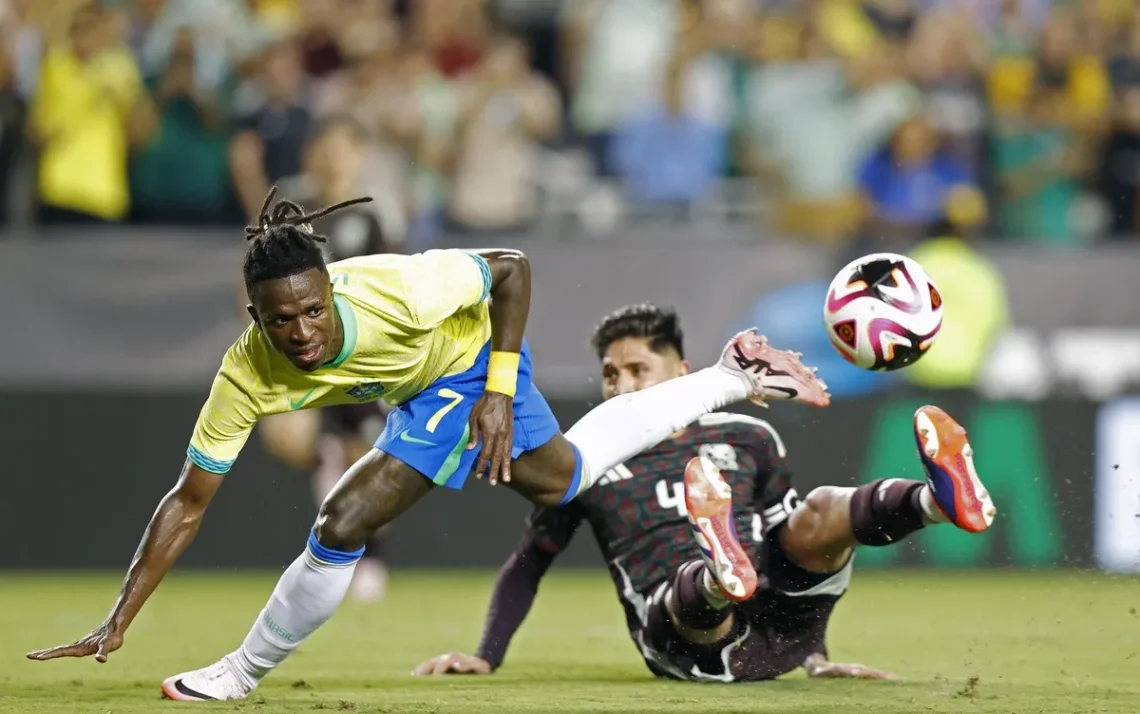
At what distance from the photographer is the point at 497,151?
475 inches

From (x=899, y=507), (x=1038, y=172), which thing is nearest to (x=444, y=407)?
(x=899, y=507)

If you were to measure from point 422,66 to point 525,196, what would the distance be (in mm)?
1269

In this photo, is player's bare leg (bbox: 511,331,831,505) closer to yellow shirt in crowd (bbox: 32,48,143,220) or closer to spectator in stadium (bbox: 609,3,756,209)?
spectator in stadium (bbox: 609,3,756,209)

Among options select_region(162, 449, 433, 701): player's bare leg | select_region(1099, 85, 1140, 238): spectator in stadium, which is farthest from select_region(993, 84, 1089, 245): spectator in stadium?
select_region(162, 449, 433, 701): player's bare leg

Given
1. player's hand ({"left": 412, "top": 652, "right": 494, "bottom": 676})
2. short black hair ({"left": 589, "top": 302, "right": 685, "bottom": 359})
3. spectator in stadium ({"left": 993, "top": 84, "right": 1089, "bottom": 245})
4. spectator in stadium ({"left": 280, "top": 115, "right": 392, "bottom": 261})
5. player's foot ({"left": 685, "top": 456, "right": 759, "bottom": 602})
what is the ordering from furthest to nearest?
spectator in stadium ({"left": 993, "top": 84, "right": 1089, "bottom": 245}) → spectator in stadium ({"left": 280, "top": 115, "right": 392, "bottom": 261}) → short black hair ({"left": 589, "top": 302, "right": 685, "bottom": 359}) → player's hand ({"left": 412, "top": 652, "right": 494, "bottom": 676}) → player's foot ({"left": 685, "top": 456, "right": 759, "bottom": 602})

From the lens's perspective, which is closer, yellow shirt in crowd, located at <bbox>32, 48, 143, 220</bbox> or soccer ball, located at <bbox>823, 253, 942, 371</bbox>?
soccer ball, located at <bbox>823, 253, 942, 371</bbox>

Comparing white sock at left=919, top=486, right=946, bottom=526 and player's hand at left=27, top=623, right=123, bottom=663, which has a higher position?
white sock at left=919, top=486, right=946, bottom=526

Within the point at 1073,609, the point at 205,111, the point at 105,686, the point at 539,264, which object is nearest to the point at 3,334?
the point at 205,111

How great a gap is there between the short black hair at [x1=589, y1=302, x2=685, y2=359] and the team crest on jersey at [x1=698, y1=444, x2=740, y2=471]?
1.57 ft

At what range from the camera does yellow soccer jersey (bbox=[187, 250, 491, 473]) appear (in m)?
5.65

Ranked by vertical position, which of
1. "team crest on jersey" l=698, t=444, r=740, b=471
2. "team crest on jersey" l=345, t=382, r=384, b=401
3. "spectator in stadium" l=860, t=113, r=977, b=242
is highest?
"spectator in stadium" l=860, t=113, r=977, b=242

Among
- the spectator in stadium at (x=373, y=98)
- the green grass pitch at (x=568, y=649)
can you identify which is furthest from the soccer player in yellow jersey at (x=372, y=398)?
the spectator in stadium at (x=373, y=98)

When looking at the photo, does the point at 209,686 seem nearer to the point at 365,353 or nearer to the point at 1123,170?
the point at 365,353

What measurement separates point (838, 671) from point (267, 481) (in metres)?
5.87
